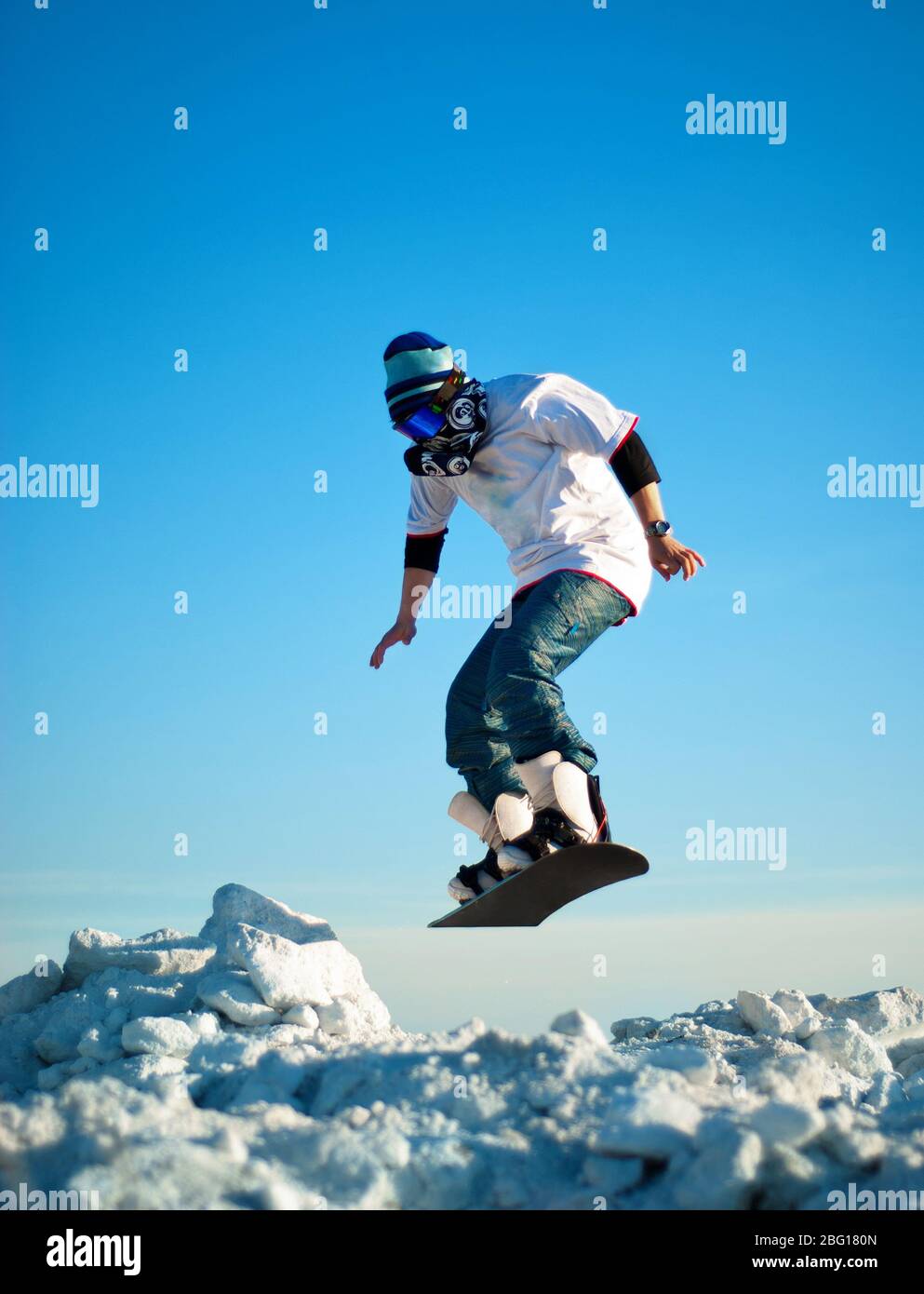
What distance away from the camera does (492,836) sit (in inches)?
206

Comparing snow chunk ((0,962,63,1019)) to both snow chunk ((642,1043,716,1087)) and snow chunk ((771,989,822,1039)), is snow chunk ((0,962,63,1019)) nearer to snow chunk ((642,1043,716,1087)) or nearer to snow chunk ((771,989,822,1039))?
snow chunk ((642,1043,716,1087))

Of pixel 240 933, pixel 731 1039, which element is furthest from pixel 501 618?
pixel 731 1039

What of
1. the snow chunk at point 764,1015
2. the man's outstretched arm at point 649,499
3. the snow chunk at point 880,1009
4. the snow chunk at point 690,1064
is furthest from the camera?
the snow chunk at point 880,1009

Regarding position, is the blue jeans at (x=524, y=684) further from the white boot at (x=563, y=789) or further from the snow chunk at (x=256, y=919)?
the snow chunk at (x=256, y=919)

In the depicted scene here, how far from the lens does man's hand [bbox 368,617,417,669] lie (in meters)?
5.82

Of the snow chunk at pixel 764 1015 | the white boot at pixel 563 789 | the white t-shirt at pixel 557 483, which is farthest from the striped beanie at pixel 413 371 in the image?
the snow chunk at pixel 764 1015

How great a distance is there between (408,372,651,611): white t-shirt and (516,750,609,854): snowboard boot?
0.78m

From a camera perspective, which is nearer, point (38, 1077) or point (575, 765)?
point (38, 1077)

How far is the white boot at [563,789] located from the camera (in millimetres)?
4734

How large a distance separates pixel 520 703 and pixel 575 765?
1.08 ft
